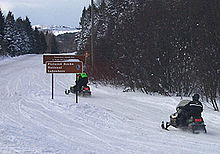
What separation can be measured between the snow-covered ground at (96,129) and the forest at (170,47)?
1.54 m

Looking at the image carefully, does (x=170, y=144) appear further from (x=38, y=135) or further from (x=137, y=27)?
(x=137, y=27)

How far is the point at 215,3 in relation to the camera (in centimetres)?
1430

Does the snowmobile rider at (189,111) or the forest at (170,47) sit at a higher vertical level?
the forest at (170,47)

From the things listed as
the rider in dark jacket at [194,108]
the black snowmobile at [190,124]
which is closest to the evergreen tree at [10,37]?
the black snowmobile at [190,124]

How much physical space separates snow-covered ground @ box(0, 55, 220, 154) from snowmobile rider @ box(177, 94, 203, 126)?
0.36 m

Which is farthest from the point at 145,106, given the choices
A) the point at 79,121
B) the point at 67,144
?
the point at 67,144

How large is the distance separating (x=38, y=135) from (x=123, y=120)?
376 cm

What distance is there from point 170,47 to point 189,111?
7.78 meters

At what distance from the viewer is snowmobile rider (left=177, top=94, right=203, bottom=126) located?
928cm

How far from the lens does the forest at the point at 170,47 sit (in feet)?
44.5

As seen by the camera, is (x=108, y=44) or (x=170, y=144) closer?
(x=170, y=144)

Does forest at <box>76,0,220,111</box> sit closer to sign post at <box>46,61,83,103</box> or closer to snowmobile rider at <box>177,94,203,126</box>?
snowmobile rider at <box>177,94,203,126</box>

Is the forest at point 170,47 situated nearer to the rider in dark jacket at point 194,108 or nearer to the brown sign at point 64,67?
the rider in dark jacket at point 194,108

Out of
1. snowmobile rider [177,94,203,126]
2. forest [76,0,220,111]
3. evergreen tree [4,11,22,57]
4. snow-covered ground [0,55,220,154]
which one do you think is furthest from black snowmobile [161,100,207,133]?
evergreen tree [4,11,22,57]
